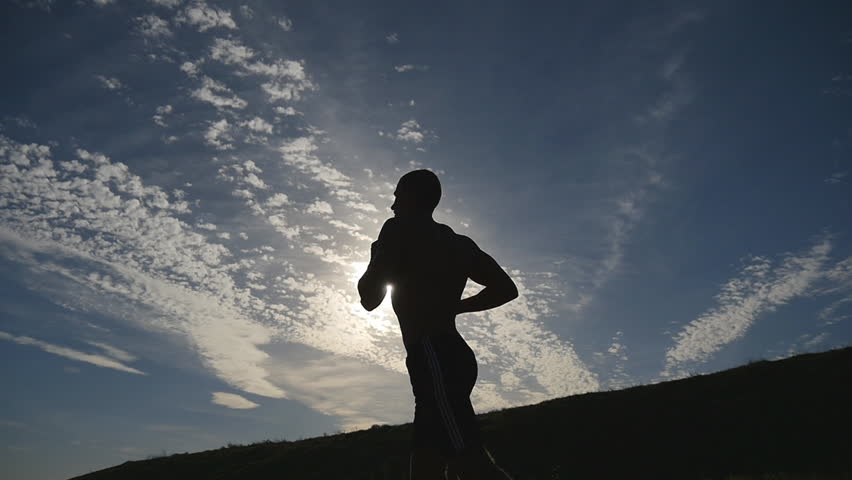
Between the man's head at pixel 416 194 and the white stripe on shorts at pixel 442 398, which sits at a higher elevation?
the man's head at pixel 416 194

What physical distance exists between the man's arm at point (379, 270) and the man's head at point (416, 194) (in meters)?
0.23

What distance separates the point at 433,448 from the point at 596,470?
1657 cm

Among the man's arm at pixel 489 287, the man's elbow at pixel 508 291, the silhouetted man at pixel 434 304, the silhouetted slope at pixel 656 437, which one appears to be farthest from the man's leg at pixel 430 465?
the silhouetted slope at pixel 656 437

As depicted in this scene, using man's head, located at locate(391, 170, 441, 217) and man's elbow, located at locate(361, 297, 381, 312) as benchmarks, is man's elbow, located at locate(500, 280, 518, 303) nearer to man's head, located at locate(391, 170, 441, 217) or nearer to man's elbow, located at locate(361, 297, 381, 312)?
man's head, located at locate(391, 170, 441, 217)

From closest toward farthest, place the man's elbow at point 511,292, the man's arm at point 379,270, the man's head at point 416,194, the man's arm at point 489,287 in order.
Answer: the man's arm at point 379,270 < the man's head at point 416,194 < the man's arm at point 489,287 < the man's elbow at point 511,292

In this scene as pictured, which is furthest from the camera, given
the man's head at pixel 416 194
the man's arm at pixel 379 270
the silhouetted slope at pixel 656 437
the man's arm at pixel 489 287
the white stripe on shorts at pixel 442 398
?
the silhouetted slope at pixel 656 437

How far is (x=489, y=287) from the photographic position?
132 inches

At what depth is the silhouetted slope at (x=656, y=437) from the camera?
15281mm

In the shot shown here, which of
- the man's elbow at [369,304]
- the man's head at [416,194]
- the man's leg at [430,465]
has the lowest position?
the man's leg at [430,465]

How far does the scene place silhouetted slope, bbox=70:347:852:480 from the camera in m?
15.3

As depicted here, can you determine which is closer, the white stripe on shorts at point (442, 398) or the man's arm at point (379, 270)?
the white stripe on shorts at point (442, 398)

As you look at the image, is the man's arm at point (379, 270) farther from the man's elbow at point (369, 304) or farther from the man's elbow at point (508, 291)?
the man's elbow at point (508, 291)

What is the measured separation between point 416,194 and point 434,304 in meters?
0.72

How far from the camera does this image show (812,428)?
1558 cm
